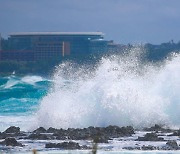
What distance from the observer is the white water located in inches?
1436

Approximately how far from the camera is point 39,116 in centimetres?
3816

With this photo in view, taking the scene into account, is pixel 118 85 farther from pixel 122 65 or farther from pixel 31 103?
pixel 31 103

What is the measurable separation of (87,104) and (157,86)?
3987mm

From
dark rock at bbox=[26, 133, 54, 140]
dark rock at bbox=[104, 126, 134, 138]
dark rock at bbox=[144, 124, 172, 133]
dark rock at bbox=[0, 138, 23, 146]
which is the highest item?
dark rock at bbox=[144, 124, 172, 133]

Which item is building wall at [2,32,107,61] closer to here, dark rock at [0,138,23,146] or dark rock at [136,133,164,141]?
dark rock at [136,133,164,141]

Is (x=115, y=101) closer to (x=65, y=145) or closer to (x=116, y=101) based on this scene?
(x=116, y=101)

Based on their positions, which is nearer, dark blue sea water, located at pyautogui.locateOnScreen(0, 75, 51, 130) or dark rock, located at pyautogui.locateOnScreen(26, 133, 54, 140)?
dark rock, located at pyautogui.locateOnScreen(26, 133, 54, 140)

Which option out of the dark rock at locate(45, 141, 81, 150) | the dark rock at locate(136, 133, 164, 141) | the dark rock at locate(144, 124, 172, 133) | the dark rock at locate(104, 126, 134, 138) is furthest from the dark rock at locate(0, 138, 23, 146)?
the dark rock at locate(144, 124, 172, 133)

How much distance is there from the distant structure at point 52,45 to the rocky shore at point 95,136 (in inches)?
4937

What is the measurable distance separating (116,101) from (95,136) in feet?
35.6

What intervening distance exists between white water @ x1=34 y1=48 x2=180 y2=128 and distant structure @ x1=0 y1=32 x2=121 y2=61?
11659 centimetres

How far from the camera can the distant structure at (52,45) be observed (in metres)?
167

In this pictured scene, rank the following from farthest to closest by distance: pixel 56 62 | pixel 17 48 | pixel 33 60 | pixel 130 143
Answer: pixel 17 48 → pixel 33 60 → pixel 56 62 → pixel 130 143

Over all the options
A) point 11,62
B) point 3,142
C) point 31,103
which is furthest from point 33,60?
point 3,142
